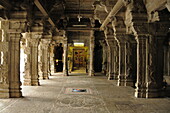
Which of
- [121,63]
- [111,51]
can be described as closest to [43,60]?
[111,51]

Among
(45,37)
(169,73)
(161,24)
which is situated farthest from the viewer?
(169,73)

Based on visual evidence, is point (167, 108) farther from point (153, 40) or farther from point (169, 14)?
point (169, 14)

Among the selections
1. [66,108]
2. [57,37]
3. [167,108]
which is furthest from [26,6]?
[57,37]

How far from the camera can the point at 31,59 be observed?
10.2 m

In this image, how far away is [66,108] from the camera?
540 cm

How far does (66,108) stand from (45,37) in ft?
30.2

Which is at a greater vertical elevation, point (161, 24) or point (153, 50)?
point (161, 24)

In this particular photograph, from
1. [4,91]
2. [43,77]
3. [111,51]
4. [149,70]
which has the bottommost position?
[43,77]

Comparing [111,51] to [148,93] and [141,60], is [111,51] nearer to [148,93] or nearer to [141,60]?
[141,60]

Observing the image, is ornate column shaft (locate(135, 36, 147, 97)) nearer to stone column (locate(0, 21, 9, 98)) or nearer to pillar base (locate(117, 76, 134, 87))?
pillar base (locate(117, 76, 134, 87))

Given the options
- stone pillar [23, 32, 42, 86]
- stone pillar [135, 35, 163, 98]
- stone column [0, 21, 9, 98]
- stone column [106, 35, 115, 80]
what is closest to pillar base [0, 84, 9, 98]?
stone column [0, 21, 9, 98]

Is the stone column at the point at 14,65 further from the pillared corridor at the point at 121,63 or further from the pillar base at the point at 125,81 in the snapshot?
the pillar base at the point at 125,81

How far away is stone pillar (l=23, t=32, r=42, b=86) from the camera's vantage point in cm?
1004

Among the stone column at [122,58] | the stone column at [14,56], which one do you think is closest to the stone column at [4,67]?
the stone column at [14,56]
